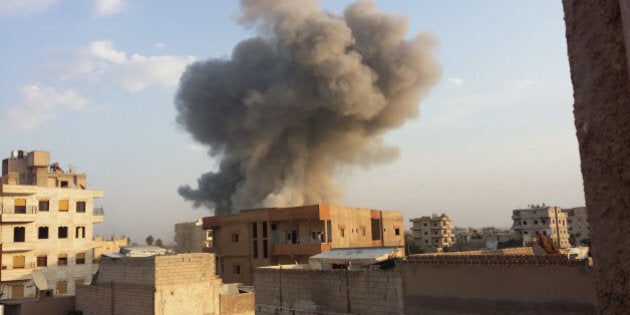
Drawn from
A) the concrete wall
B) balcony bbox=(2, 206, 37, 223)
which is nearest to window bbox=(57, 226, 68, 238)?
balcony bbox=(2, 206, 37, 223)

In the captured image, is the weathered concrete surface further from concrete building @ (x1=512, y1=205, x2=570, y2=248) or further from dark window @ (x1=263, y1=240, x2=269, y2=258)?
concrete building @ (x1=512, y1=205, x2=570, y2=248)

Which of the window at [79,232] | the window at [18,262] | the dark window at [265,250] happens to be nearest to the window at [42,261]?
the window at [18,262]

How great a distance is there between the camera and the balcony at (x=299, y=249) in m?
32.7

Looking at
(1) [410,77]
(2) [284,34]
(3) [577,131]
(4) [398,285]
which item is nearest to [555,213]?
(1) [410,77]

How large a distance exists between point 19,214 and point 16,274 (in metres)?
3.67

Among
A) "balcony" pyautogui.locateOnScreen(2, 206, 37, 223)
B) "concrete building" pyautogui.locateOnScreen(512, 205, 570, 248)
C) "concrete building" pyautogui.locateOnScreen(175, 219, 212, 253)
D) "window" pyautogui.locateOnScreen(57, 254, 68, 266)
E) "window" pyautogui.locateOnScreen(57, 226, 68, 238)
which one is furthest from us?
"concrete building" pyautogui.locateOnScreen(512, 205, 570, 248)

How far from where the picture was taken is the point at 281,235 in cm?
3534

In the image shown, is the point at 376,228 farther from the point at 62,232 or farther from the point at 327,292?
the point at 327,292

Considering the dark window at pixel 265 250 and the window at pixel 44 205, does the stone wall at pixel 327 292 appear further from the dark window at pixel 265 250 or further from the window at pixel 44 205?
the window at pixel 44 205

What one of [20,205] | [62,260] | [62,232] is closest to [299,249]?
[62,260]

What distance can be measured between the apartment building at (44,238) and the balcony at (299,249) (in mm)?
13018

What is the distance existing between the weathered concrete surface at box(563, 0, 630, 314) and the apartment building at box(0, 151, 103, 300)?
34842mm

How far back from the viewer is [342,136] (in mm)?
51938

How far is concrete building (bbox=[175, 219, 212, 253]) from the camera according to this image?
6531 cm
